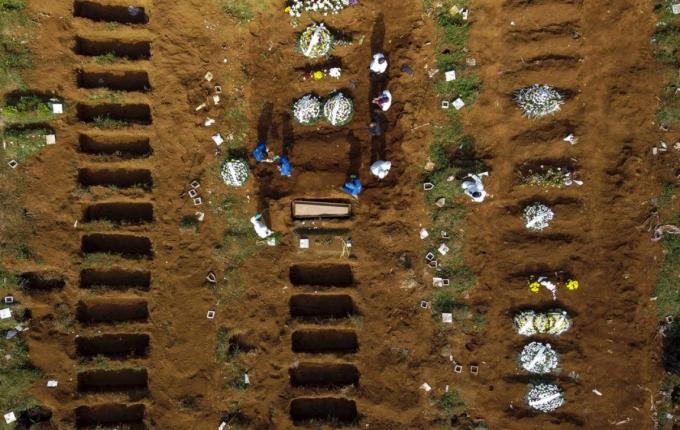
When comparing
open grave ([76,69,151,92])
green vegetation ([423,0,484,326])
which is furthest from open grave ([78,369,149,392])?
green vegetation ([423,0,484,326])

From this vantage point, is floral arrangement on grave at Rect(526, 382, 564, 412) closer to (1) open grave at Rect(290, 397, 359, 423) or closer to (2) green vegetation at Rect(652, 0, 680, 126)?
(1) open grave at Rect(290, 397, 359, 423)

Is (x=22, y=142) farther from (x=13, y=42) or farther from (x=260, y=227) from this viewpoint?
(x=260, y=227)

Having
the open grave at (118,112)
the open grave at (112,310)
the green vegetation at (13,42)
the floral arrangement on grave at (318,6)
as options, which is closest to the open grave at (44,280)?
the open grave at (112,310)

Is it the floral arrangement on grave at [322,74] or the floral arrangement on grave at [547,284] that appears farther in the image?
the floral arrangement on grave at [322,74]

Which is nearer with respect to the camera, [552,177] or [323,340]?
[552,177]

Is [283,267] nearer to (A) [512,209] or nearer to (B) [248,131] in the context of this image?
(B) [248,131]

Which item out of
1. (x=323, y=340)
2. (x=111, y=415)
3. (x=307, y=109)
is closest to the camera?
(x=307, y=109)

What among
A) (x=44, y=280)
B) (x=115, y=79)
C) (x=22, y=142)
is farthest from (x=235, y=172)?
(x=44, y=280)

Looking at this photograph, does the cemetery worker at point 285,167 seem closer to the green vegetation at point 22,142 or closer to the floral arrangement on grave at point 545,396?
the green vegetation at point 22,142
